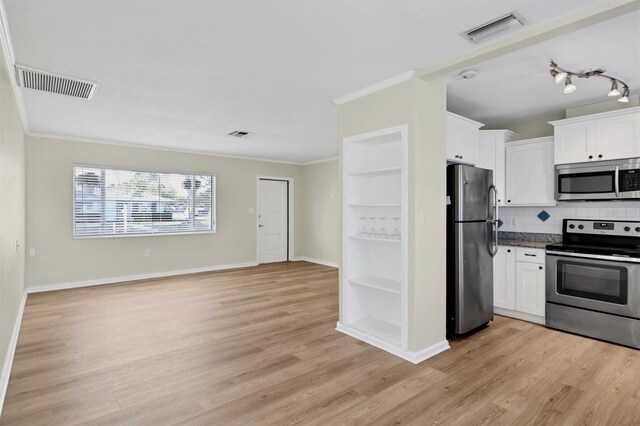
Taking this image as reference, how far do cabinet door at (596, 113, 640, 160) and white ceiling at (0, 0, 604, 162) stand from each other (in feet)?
3.00

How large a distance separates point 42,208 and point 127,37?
439cm

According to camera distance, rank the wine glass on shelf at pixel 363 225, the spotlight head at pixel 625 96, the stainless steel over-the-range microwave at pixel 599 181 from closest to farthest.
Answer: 1. the spotlight head at pixel 625 96
2. the stainless steel over-the-range microwave at pixel 599 181
3. the wine glass on shelf at pixel 363 225

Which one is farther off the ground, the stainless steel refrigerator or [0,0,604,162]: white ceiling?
[0,0,604,162]: white ceiling

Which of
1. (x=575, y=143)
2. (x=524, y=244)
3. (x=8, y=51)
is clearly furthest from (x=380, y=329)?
(x=8, y=51)

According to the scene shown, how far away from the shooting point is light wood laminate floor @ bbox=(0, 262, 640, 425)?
2.24 meters

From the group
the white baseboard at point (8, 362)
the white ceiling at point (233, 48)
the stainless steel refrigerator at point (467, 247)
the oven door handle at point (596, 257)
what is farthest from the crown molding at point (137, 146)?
the oven door handle at point (596, 257)

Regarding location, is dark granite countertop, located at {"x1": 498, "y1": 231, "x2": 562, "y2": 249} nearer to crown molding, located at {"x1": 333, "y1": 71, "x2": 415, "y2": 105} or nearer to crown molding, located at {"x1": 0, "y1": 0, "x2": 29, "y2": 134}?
crown molding, located at {"x1": 333, "y1": 71, "x2": 415, "y2": 105}

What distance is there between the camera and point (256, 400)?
240cm

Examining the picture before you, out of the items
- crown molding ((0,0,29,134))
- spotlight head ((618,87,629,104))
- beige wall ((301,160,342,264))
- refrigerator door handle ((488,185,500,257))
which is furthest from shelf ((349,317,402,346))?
beige wall ((301,160,342,264))

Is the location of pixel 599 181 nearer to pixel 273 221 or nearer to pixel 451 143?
pixel 451 143

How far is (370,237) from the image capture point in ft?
11.5

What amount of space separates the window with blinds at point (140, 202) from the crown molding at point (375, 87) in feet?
13.9

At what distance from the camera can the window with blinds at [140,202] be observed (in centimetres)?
576

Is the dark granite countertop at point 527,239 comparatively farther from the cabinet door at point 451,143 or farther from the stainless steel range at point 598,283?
the cabinet door at point 451,143
